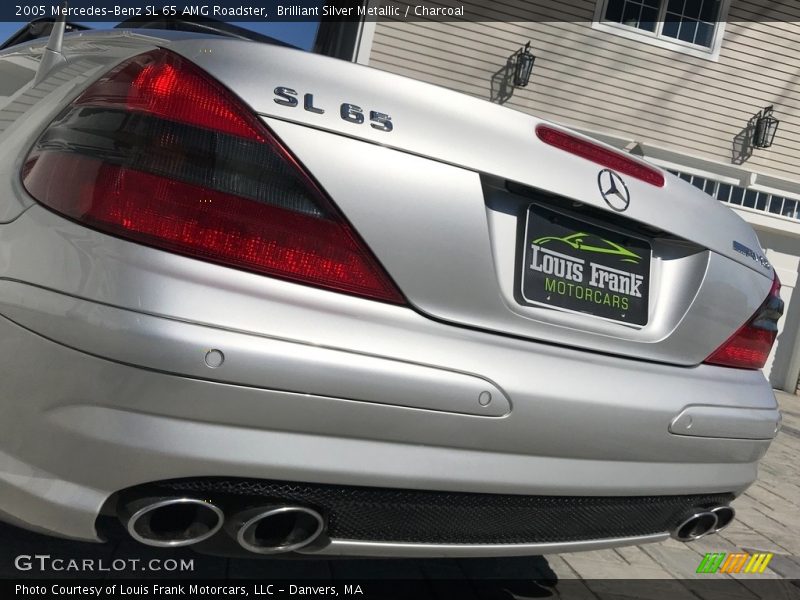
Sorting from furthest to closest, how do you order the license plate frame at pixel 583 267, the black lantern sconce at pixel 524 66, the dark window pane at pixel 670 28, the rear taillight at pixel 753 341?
the dark window pane at pixel 670 28
the black lantern sconce at pixel 524 66
the rear taillight at pixel 753 341
the license plate frame at pixel 583 267

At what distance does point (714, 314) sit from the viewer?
6.78ft

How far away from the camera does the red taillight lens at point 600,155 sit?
6.06 ft

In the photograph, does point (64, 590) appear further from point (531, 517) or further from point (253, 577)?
point (531, 517)

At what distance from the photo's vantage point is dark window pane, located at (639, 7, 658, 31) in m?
9.73

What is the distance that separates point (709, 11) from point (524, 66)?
2.87 metres

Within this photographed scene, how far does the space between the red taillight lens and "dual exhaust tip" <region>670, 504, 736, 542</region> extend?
0.89m

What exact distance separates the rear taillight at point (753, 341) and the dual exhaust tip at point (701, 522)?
40cm

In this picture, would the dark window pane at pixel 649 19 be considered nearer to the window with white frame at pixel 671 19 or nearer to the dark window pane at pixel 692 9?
the window with white frame at pixel 671 19

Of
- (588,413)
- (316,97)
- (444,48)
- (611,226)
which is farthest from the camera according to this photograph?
(444,48)

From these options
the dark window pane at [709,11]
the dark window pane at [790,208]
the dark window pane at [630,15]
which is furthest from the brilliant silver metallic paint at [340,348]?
the dark window pane at [790,208]

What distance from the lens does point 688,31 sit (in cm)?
992

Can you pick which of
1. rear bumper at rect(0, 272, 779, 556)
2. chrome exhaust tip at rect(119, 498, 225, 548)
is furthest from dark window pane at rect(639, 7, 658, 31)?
chrome exhaust tip at rect(119, 498, 225, 548)

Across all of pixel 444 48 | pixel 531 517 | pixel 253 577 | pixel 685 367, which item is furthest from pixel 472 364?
pixel 444 48

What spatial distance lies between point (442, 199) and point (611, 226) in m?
0.52
